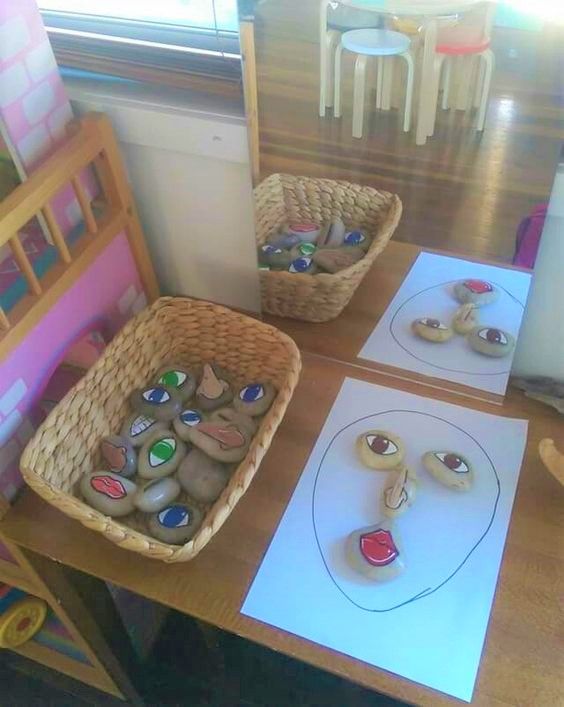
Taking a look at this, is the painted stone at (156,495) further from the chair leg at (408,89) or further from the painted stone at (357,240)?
the chair leg at (408,89)

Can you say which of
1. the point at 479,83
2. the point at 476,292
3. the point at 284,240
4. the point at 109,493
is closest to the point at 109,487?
the point at 109,493

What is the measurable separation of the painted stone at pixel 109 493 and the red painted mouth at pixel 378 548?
0.86 feet

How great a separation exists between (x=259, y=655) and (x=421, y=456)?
647 millimetres

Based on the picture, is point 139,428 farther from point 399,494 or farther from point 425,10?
point 425,10

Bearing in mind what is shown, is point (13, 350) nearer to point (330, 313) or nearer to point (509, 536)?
point (330, 313)

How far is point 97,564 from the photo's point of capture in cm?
73

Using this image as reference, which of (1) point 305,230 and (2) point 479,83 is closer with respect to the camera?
(2) point 479,83

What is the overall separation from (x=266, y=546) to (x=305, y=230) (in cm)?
44

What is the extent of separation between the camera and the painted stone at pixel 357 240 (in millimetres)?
937

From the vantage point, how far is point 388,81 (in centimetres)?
79

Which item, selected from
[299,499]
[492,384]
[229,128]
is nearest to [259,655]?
[299,499]

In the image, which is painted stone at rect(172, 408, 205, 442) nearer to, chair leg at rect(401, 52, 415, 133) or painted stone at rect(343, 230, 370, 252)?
painted stone at rect(343, 230, 370, 252)

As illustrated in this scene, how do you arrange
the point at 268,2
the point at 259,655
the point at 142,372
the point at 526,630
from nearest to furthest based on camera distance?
1. the point at 526,630
2. the point at 268,2
3. the point at 142,372
4. the point at 259,655

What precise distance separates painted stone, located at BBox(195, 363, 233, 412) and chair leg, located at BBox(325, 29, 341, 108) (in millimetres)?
373
